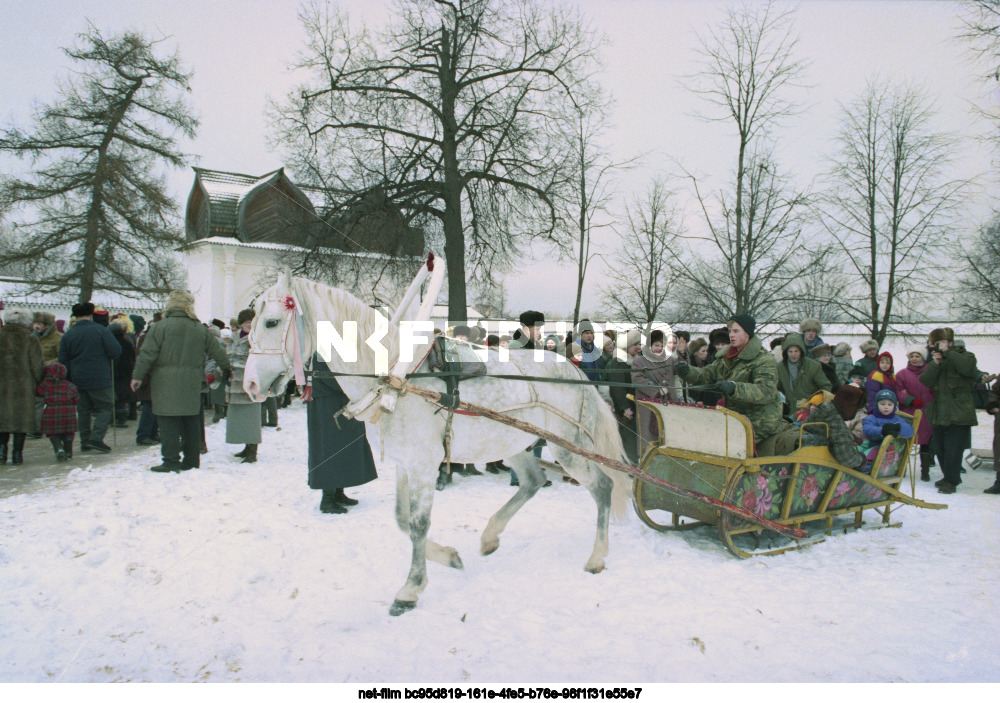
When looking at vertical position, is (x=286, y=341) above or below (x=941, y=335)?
below

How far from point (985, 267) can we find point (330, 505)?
12.7m

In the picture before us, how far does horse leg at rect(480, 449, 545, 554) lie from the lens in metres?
4.41

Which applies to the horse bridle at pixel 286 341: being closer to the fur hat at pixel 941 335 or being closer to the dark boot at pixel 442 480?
the dark boot at pixel 442 480

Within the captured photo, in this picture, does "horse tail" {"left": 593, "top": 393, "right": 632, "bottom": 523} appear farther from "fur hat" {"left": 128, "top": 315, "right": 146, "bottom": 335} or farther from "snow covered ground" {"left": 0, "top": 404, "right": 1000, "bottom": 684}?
"fur hat" {"left": 128, "top": 315, "right": 146, "bottom": 335}

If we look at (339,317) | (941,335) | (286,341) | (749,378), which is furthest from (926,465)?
(286,341)

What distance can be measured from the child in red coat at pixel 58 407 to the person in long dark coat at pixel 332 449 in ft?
11.5

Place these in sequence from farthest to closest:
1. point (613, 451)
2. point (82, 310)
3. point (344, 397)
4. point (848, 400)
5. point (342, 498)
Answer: point (82, 310) < point (342, 498) < point (344, 397) < point (848, 400) < point (613, 451)

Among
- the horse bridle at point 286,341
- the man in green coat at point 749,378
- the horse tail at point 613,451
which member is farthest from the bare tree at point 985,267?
the horse bridle at point 286,341

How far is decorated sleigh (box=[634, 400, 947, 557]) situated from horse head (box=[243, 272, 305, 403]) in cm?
271

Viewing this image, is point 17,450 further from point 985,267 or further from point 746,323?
point 985,267

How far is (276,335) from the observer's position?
3455mm

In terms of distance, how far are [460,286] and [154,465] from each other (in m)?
6.82

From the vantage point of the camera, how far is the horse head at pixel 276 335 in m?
3.42

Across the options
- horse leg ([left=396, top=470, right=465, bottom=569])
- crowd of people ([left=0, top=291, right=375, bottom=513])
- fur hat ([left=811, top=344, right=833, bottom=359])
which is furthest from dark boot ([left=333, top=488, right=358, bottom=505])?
fur hat ([left=811, top=344, right=833, bottom=359])
